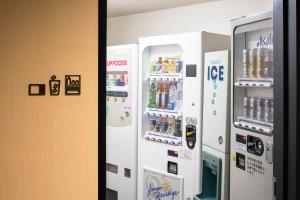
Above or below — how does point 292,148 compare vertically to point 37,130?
below

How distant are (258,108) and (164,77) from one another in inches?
51.4

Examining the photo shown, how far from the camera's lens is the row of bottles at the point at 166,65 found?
151 inches

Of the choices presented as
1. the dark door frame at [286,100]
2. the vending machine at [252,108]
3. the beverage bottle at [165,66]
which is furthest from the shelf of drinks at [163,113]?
the dark door frame at [286,100]

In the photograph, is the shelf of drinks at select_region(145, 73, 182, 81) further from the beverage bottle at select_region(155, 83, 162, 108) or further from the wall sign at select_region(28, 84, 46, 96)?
the wall sign at select_region(28, 84, 46, 96)

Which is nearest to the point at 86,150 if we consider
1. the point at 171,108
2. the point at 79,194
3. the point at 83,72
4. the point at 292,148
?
the point at 79,194

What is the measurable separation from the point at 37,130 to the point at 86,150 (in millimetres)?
218

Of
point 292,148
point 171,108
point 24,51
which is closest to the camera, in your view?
point 24,51

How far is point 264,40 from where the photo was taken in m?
2.76

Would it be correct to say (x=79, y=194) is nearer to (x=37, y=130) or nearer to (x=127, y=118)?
(x=37, y=130)

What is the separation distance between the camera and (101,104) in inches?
57.7

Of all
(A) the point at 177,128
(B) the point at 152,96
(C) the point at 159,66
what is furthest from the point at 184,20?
(A) the point at 177,128

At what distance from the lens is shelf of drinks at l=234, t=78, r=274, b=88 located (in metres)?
2.57

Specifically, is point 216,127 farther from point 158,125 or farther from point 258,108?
point 158,125

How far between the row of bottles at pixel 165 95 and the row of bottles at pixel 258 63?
44.5 inches
